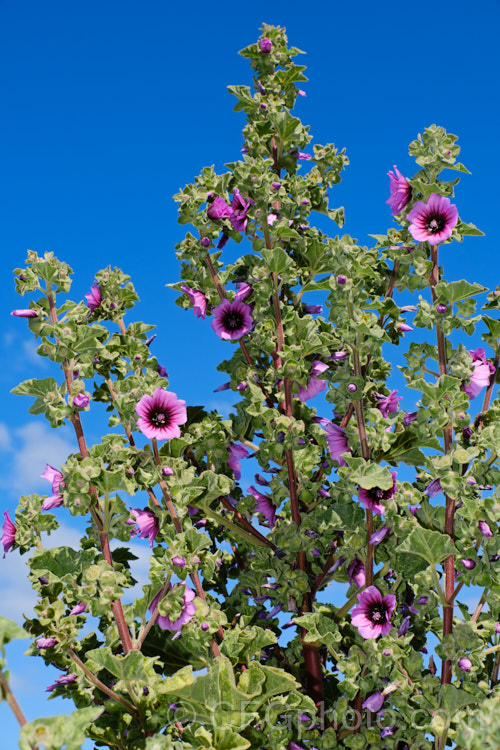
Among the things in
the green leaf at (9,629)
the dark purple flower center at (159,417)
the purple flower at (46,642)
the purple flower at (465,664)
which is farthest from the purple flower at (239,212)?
the green leaf at (9,629)

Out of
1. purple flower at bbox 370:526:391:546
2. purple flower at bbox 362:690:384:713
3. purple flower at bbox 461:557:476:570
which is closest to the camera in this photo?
purple flower at bbox 461:557:476:570

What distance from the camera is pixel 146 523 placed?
3.12m

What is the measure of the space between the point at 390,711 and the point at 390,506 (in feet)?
2.75

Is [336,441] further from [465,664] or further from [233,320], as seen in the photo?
[465,664]

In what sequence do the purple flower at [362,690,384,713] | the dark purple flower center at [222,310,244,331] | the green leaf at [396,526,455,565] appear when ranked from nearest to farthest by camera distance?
the green leaf at [396,526,455,565], the purple flower at [362,690,384,713], the dark purple flower center at [222,310,244,331]

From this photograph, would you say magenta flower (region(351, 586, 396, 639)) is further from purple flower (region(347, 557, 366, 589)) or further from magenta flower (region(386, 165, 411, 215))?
magenta flower (region(386, 165, 411, 215))

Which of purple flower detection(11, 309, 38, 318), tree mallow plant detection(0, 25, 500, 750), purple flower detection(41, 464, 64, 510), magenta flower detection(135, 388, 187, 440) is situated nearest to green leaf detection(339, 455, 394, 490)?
tree mallow plant detection(0, 25, 500, 750)

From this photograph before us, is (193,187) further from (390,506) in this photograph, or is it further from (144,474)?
(390,506)

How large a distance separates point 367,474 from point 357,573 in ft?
1.89

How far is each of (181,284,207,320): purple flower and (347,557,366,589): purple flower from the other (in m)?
1.38

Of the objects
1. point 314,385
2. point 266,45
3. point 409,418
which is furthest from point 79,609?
point 266,45

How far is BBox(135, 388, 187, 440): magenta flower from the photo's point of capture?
9.68ft

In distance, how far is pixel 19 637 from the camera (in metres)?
1.72

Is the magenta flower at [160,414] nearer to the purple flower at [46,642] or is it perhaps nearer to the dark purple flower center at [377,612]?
the purple flower at [46,642]
